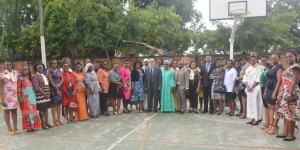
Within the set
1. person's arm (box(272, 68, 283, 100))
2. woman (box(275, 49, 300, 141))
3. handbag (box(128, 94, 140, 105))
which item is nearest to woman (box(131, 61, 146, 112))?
handbag (box(128, 94, 140, 105))

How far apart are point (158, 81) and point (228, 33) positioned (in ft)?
33.1

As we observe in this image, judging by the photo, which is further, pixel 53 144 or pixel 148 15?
pixel 148 15

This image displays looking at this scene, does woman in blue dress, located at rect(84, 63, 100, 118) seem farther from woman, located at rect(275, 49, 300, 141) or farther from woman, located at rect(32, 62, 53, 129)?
woman, located at rect(275, 49, 300, 141)

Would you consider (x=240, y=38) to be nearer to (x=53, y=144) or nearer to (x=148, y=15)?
(x=148, y=15)

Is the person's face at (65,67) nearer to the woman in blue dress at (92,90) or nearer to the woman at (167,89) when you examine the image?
the woman in blue dress at (92,90)

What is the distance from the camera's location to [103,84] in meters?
7.79

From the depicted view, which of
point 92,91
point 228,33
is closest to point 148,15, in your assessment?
point 228,33

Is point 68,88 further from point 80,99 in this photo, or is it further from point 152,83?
point 152,83

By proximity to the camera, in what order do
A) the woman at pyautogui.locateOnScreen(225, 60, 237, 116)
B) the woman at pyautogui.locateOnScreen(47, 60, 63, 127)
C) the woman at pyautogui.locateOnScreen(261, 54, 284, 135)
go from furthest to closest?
the woman at pyautogui.locateOnScreen(225, 60, 237, 116), the woman at pyautogui.locateOnScreen(47, 60, 63, 127), the woman at pyautogui.locateOnScreen(261, 54, 284, 135)

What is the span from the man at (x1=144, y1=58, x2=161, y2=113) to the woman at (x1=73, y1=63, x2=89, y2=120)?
2.06 metres

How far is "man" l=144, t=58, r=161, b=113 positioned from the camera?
8.07m

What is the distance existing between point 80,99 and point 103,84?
91cm

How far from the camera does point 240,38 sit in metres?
15.8

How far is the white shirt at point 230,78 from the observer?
7.36 meters
